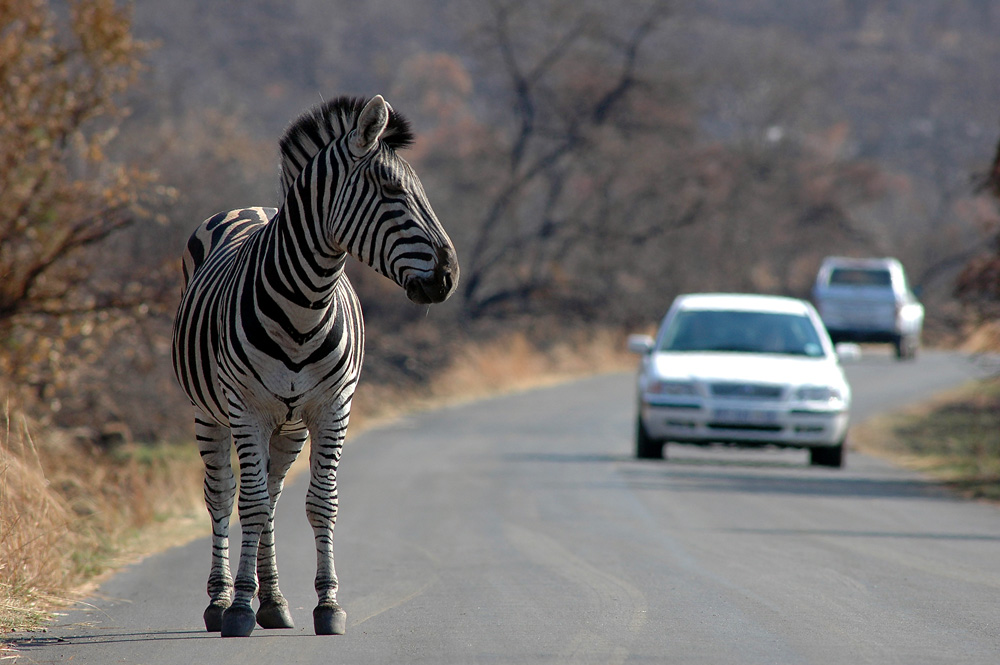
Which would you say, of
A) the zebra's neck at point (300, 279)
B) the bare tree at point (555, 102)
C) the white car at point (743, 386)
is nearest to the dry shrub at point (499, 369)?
the bare tree at point (555, 102)

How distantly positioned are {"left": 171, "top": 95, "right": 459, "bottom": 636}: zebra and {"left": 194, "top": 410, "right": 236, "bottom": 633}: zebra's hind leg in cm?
1

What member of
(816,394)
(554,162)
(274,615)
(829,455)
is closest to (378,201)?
(274,615)

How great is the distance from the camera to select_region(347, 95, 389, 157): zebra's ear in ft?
22.7

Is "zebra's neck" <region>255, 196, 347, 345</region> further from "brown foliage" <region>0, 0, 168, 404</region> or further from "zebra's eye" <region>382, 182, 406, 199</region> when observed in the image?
"brown foliage" <region>0, 0, 168, 404</region>

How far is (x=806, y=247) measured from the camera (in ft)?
172

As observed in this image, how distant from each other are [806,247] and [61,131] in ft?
133

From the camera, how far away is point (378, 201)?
6844 millimetres

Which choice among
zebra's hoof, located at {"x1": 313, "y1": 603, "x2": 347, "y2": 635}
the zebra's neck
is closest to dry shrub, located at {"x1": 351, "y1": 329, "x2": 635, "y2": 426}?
zebra's hoof, located at {"x1": 313, "y1": 603, "x2": 347, "y2": 635}

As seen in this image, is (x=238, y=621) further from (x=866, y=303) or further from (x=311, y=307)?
(x=866, y=303)

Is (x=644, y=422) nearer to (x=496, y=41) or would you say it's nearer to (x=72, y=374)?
(x=72, y=374)

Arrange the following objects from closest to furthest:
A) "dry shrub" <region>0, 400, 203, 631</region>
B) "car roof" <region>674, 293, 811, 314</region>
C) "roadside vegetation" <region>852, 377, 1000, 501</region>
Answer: "dry shrub" <region>0, 400, 203, 631</region> < "roadside vegetation" <region>852, 377, 1000, 501</region> < "car roof" <region>674, 293, 811, 314</region>

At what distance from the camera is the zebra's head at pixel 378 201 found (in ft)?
21.8

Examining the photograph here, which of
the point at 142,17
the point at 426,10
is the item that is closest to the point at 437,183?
the point at 142,17

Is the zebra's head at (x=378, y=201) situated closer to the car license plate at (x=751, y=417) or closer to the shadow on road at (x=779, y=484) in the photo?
the shadow on road at (x=779, y=484)
